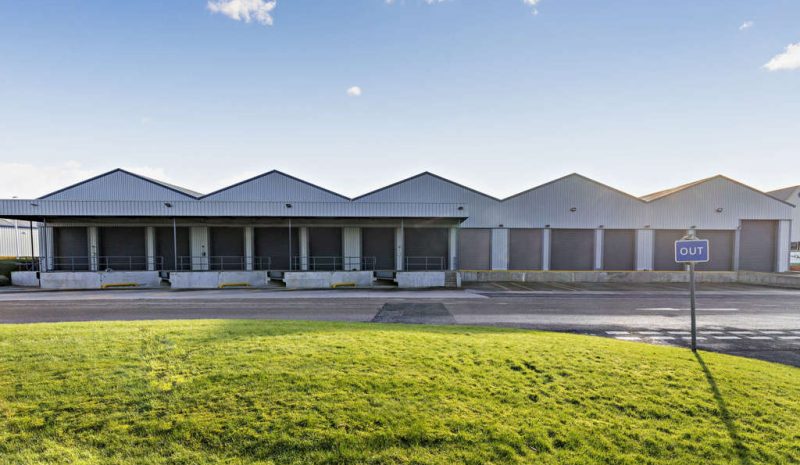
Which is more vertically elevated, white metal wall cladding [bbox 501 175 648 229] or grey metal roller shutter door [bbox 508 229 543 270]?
white metal wall cladding [bbox 501 175 648 229]

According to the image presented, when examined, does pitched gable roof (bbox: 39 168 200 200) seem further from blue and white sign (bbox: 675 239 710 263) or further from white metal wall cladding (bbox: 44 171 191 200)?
blue and white sign (bbox: 675 239 710 263)

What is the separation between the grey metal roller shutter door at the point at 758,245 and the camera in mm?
27344

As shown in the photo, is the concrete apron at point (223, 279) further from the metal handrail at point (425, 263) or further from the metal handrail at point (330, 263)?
the metal handrail at point (425, 263)

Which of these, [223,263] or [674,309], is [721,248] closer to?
[674,309]

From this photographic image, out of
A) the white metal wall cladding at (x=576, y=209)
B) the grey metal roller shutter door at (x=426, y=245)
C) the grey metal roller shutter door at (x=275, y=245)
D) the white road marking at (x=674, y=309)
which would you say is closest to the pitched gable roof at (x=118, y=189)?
the grey metal roller shutter door at (x=275, y=245)

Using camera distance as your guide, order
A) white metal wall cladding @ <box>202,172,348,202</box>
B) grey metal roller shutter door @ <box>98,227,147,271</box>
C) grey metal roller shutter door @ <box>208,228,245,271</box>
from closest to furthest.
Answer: grey metal roller shutter door @ <box>98,227,147,271</box>
white metal wall cladding @ <box>202,172,348,202</box>
grey metal roller shutter door @ <box>208,228,245,271</box>

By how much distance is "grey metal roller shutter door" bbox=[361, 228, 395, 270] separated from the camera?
26.8 meters

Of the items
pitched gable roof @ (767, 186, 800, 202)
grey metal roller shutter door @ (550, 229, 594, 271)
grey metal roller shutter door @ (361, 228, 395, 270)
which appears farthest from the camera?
pitched gable roof @ (767, 186, 800, 202)

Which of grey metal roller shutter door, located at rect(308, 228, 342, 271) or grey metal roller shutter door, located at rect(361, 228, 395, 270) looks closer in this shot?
grey metal roller shutter door, located at rect(308, 228, 342, 271)

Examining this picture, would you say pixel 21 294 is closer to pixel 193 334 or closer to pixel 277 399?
Answer: pixel 193 334

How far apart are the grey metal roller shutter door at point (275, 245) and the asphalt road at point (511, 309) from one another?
247 inches

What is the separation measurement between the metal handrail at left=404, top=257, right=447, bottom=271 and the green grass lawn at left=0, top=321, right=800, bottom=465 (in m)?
20.0

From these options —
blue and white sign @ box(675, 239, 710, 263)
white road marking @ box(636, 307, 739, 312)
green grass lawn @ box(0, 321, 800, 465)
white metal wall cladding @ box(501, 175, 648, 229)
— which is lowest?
white road marking @ box(636, 307, 739, 312)

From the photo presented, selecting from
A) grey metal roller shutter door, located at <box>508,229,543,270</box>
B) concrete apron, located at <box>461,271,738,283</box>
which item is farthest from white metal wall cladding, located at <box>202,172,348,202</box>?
grey metal roller shutter door, located at <box>508,229,543,270</box>
